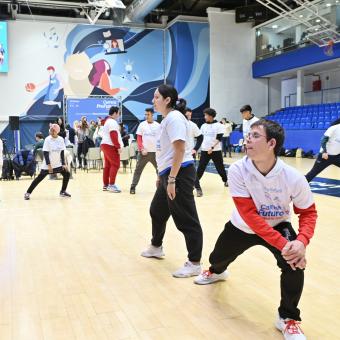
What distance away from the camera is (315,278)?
3410mm

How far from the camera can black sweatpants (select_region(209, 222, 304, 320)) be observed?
2.41 metres

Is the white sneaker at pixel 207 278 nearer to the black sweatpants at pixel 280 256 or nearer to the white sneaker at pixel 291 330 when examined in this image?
the black sweatpants at pixel 280 256

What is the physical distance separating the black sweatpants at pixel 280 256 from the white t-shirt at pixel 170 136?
0.88 m

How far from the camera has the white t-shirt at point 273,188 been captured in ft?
8.02

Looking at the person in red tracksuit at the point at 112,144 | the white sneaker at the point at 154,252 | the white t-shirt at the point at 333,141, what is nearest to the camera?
the white sneaker at the point at 154,252

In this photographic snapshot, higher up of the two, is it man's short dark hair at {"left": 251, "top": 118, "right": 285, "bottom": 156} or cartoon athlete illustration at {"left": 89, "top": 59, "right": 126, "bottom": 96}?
cartoon athlete illustration at {"left": 89, "top": 59, "right": 126, "bottom": 96}

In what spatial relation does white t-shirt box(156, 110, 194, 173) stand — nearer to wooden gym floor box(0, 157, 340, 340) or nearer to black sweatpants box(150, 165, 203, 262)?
black sweatpants box(150, 165, 203, 262)

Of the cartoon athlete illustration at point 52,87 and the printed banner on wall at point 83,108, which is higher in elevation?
the cartoon athlete illustration at point 52,87

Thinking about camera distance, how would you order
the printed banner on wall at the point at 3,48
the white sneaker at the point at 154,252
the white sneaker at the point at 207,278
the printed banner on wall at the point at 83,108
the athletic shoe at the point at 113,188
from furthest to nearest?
the printed banner on wall at the point at 83,108, the printed banner on wall at the point at 3,48, the athletic shoe at the point at 113,188, the white sneaker at the point at 154,252, the white sneaker at the point at 207,278

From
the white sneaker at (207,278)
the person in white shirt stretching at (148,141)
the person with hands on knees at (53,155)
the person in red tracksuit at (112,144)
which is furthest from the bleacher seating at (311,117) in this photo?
the white sneaker at (207,278)

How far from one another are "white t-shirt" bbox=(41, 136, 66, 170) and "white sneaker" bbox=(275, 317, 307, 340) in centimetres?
568

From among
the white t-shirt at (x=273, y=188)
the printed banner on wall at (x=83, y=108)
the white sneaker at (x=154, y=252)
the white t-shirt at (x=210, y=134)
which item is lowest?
the white sneaker at (x=154, y=252)

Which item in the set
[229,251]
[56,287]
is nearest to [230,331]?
[229,251]

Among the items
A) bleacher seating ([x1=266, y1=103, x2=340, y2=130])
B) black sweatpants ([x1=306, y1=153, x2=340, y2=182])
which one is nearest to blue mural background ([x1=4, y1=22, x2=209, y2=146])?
bleacher seating ([x1=266, y1=103, x2=340, y2=130])
